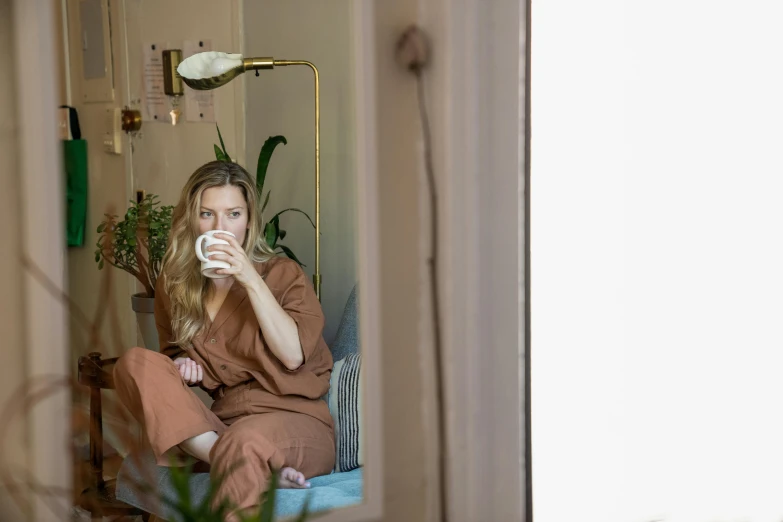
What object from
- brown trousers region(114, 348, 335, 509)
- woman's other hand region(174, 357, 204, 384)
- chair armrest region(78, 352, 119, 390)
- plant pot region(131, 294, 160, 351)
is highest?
plant pot region(131, 294, 160, 351)

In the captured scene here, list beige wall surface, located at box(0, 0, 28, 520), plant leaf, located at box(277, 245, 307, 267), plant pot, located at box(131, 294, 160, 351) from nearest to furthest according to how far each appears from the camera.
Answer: beige wall surface, located at box(0, 0, 28, 520)
plant pot, located at box(131, 294, 160, 351)
plant leaf, located at box(277, 245, 307, 267)

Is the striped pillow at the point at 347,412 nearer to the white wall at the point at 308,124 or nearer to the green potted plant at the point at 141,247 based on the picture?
the white wall at the point at 308,124

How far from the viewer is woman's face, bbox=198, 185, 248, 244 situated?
0.82 m

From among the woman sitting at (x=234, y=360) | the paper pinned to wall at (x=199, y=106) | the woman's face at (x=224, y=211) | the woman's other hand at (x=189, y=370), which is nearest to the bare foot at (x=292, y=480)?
the woman sitting at (x=234, y=360)

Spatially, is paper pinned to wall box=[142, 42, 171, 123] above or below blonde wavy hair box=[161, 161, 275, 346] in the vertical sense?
above

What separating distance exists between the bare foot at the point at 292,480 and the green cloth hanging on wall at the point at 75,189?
309 millimetres

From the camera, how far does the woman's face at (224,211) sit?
82cm

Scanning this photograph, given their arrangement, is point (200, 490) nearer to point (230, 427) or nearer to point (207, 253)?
point (230, 427)

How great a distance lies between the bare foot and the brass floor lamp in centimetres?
20

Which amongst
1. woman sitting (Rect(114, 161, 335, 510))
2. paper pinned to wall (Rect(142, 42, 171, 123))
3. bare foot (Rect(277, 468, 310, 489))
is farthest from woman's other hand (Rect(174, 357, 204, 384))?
paper pinned to wall (Rect(142, 42, 171, 123))
